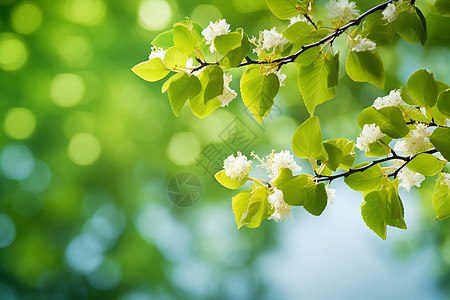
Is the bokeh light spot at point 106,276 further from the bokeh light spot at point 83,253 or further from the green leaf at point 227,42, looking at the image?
the green leaf at point 227,42

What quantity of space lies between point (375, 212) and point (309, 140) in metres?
0.11

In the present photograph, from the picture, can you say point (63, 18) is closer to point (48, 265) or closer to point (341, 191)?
point (48, 265)

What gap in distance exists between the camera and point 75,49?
2.36m

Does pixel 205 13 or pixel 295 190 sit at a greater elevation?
pixel 295 190

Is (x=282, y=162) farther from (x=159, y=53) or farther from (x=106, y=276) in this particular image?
(x=106, y=276)

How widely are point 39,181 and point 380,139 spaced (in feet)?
7.27

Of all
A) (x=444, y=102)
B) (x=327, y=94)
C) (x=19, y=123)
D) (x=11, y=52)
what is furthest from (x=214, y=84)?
(x=11, y=52)

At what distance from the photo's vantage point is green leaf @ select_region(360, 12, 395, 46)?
37cm

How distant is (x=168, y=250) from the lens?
2271 millimetres

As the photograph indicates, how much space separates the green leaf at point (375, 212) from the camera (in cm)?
42

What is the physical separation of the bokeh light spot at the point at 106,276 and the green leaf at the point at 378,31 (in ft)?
7.16

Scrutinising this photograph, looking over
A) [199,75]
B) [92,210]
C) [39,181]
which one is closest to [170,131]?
[92,210]

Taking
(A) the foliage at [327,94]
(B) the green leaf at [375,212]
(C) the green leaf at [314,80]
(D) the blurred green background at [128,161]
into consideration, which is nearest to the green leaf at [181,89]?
(A) the foliage at [327,94]

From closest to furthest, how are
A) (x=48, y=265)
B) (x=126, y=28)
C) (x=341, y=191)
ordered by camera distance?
(x=341, y=191) → (x=48, y=265) → (x=126, y=28)
